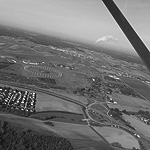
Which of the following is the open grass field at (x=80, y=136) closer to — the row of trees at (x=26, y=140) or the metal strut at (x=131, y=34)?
the row of trees at (x=26, y=140)

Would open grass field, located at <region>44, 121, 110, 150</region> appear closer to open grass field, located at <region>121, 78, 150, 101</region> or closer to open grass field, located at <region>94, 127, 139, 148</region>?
open grass field, located at <region>94, 127, 139, 148</region>

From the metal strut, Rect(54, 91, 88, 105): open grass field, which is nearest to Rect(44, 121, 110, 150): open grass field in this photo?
Rect(54, 91, 88, 105): open grass field

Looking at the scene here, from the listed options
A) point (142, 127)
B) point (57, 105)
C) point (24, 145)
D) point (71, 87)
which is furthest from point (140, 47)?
point (71, 87)

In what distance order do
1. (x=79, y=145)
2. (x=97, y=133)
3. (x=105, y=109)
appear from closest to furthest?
(x=79, y=145)
(x=97, y=133)
(x=105, y=109)

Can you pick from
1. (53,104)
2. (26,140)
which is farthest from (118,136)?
(26,140)

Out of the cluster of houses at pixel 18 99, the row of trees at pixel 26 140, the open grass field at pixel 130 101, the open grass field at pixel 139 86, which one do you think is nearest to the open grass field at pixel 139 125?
the open grass field at pixel 130 101

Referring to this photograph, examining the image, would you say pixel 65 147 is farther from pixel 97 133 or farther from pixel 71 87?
pixel 71 87
